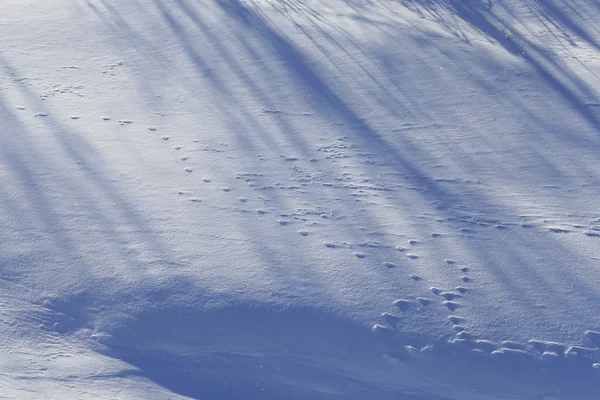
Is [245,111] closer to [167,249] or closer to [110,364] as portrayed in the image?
[167,249]

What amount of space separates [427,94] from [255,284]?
10.7ft

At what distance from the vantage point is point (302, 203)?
6.23m

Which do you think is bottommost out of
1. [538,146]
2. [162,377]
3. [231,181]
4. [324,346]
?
[162,377]

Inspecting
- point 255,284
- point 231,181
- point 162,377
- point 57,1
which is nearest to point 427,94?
point 231,181

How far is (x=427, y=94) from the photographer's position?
7.67m

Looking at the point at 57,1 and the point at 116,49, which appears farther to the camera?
the point at 57,1

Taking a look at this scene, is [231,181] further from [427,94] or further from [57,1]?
[57,1]

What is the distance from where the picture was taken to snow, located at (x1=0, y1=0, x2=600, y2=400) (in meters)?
4.96

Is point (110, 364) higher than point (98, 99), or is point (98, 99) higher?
point (98, 99)

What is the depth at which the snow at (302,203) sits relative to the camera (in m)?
4.96

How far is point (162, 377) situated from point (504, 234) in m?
2.76

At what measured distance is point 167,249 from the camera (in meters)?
5.70

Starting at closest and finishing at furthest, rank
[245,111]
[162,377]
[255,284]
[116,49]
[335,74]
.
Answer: [162,377] → [255,284] → [245,111] → [335,74] → [116,49]

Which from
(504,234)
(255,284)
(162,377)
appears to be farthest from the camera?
(504,234)
